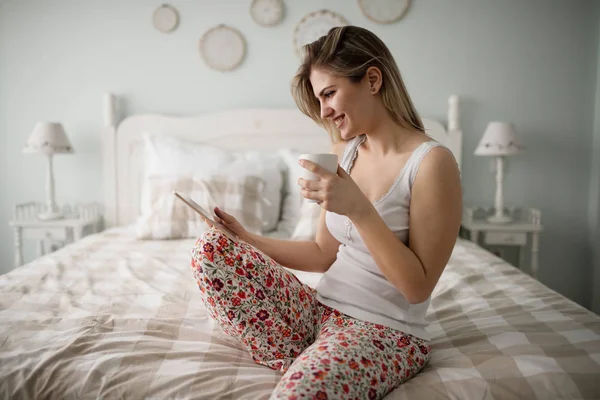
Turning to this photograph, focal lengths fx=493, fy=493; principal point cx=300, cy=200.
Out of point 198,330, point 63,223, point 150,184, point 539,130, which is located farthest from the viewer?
point 539,130

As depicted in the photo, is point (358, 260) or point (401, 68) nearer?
point (358, 260)

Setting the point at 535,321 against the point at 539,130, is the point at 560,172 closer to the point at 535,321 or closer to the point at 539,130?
the point at 539,130

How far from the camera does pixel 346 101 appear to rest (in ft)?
3.74

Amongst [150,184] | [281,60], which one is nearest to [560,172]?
[281,60]

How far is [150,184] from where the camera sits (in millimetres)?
2492

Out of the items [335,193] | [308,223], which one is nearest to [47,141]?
[308,223]

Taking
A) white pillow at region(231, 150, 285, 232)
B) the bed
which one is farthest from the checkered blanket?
white pillow at region(231, 150, 285, 232)

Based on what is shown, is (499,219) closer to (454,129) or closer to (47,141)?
(454,129)

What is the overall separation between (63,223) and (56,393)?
202 cm

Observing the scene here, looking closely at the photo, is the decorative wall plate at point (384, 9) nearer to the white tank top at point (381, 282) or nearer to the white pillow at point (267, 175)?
the white pillow at point (267, 175)

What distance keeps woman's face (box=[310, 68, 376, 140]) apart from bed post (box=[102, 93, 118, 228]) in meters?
2.14

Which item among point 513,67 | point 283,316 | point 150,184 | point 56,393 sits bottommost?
point 56,393

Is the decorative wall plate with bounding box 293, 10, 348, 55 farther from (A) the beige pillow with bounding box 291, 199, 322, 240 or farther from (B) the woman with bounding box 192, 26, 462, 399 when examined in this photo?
(B) the woman with bounding box 192, 26, 462, 399

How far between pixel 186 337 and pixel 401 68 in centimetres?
229
